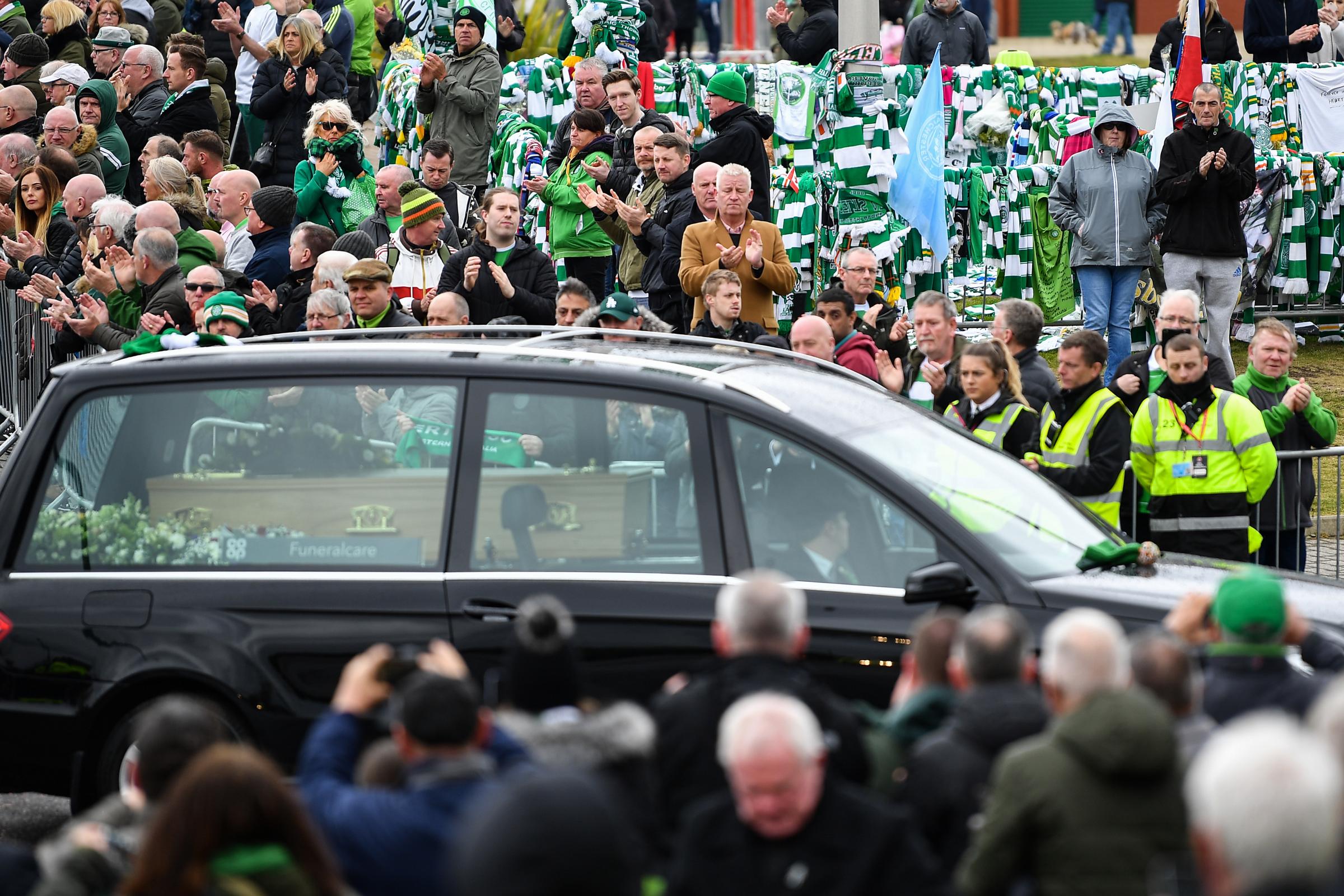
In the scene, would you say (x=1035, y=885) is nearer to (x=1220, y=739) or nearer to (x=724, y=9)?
(x=1220, y=739)

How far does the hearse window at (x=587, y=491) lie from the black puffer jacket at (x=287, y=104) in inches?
349

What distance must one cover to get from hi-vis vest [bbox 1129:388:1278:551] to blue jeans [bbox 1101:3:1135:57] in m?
23.6

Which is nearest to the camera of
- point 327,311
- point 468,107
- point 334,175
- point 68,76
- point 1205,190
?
point 327,311

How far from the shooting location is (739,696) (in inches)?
172

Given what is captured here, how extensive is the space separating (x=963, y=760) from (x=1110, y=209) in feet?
31.6

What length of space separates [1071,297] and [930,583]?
10.2m

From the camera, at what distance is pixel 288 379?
20.7 ft

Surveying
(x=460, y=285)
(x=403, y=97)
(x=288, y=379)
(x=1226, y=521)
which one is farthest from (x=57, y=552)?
(x=403, y=97)

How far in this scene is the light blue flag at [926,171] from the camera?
13477mm

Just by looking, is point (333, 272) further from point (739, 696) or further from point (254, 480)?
point (739, 696)

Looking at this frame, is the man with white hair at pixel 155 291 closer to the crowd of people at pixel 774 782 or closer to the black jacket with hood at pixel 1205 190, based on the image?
the crowd of people at pixel 774 782

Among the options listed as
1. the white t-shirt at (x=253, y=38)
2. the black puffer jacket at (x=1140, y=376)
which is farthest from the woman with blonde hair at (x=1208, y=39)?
the black puffer jacket at (x=1140, y=376)

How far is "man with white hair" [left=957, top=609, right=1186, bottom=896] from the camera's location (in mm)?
3801

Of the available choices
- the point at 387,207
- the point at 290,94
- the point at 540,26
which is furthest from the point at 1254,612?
the point at 540,26
